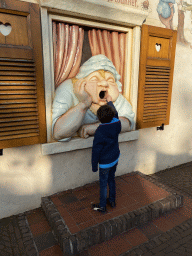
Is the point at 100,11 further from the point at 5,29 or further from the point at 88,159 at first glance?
the point at 88,159

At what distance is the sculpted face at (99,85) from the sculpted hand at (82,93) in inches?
2.5

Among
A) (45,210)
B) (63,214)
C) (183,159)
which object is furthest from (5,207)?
(183,159)

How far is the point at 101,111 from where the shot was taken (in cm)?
232

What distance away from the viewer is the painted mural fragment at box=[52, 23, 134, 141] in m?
2.87

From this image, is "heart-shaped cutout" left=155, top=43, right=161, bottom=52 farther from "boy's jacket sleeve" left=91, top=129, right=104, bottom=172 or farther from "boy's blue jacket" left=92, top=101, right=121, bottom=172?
"boy's jacket sleeve" left=91, top=129, right=104, bottom=172

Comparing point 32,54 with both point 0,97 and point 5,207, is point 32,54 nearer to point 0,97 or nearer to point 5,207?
point 0,97

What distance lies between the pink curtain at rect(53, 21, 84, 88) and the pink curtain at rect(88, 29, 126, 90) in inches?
8.8

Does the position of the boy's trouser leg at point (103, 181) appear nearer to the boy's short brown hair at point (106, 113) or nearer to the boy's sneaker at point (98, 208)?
the boy's sneaker at point (98, 208)

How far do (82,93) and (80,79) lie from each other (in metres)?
0.27

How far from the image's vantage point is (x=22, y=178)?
2.90 m

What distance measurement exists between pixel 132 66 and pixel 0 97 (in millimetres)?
2233

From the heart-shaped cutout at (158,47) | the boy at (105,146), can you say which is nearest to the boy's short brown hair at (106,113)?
the boy at (105,146)

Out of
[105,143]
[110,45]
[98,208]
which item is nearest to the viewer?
[105,143]

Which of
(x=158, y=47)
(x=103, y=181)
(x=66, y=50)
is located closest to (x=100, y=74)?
(x=66, y=50)
